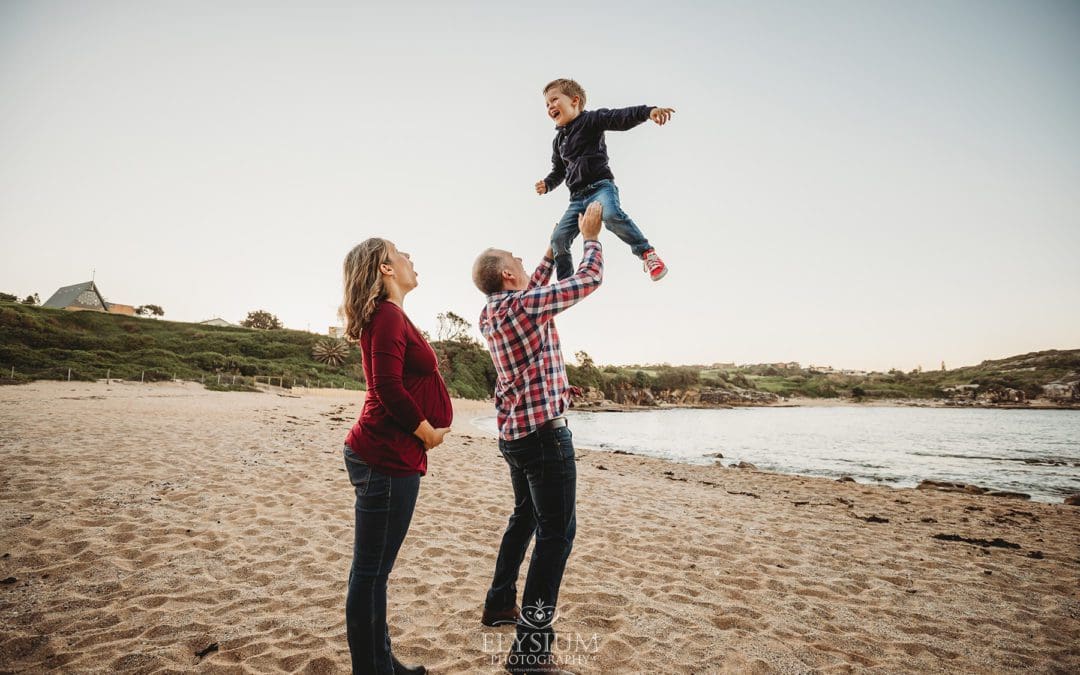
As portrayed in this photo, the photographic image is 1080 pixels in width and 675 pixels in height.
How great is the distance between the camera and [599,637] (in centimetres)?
326

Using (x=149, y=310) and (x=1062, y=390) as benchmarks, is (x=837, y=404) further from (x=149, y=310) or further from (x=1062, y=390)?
(x=149, y=310)

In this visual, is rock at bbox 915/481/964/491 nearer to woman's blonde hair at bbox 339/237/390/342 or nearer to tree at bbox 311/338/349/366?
woman's blonde hair at bbox 339/237/390/342

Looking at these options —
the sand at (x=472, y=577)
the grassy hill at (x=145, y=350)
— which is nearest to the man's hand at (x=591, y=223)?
the sand at (x=472, y=577)

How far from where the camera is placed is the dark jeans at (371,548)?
210cm

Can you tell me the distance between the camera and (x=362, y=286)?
2.27 metres

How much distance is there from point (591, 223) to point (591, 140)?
3.48 feet

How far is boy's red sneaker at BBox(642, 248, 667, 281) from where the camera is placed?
3010mm

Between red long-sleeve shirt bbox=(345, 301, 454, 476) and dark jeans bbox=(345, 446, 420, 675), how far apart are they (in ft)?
0.24

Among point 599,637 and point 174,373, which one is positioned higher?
point 174,373

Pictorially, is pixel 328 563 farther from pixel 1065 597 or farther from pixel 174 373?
pixel 174 373

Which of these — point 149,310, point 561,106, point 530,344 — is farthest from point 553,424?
point 149,310

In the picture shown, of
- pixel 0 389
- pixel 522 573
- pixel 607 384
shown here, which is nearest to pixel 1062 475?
pixel 522 573

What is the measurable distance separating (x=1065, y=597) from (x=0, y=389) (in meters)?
31.3

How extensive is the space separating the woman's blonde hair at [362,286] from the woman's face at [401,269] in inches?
1.1
